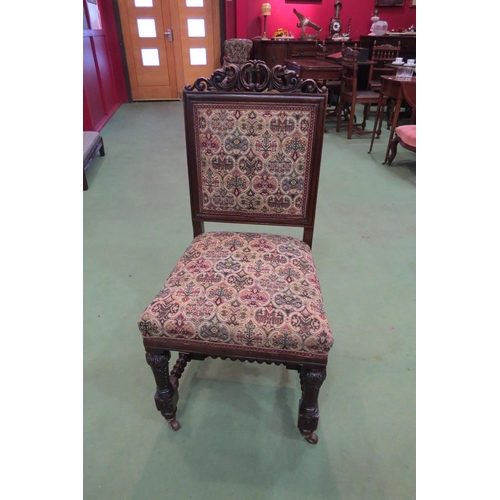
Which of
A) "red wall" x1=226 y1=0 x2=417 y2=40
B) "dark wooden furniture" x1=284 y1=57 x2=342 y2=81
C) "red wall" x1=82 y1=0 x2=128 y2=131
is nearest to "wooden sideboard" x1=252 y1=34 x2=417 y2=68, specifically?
"red wall" x1=226 y1=0 x2=417 y2=40

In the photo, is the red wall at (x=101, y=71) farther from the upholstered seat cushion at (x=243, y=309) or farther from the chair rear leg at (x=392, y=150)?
the upholstered seat cushion at (x=243, y=309)

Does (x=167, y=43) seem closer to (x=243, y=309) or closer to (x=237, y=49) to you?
(x=237, y=49)

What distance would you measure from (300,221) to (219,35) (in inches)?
241

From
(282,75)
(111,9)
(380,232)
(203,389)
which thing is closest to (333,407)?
(203,389)

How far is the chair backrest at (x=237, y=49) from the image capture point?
5715mm

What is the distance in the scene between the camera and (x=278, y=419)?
1263 mm

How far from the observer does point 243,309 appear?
1017mm

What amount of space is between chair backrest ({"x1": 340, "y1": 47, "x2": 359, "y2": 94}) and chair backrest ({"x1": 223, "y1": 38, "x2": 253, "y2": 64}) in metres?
2.23

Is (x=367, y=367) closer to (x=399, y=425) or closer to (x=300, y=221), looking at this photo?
(x=399, y=425)

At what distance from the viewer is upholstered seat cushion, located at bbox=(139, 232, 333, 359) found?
979 millimetres

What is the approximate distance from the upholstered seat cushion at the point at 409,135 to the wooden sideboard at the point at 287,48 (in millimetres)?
3010

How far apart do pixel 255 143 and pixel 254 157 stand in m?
A: 0.05

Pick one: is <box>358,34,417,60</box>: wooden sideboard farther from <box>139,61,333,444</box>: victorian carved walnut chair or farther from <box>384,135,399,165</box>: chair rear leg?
<box>139,61,333,444</box>: victorian carved walnut chair

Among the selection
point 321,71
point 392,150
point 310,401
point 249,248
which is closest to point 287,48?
point 321,71
